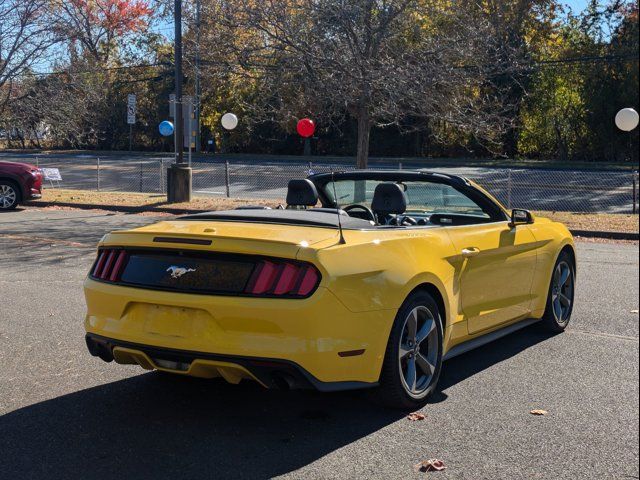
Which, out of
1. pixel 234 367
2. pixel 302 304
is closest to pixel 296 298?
pixel 302 304

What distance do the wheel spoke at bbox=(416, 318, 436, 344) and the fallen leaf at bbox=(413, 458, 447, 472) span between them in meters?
1.00

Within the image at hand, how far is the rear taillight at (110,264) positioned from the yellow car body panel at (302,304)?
5 centimetres

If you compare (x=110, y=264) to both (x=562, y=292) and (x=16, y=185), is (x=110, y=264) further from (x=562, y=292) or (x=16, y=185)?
(x=16, y=185)

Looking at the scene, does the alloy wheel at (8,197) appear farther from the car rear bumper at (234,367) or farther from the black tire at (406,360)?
the black tire at (406,360)

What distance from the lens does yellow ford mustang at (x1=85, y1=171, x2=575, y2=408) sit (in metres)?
4.16

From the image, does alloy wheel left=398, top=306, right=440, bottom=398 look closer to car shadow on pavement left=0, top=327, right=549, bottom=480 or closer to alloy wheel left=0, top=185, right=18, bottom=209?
car shadow on pavement left=0, top=327, right=549, bottom=480

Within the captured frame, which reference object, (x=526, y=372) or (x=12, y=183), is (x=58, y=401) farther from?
(x=12, y=183)

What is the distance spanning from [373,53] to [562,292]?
1173 centimetres

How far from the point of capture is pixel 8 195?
1881 cm

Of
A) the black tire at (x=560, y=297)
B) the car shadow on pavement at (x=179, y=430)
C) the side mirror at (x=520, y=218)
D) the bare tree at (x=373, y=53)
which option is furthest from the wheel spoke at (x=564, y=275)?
the bare tree at (x=373, y=53)

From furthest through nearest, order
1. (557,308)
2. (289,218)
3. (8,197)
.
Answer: (8,197), (557,308), (289,218)

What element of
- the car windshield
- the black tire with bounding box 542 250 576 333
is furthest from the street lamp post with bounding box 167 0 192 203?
the black tire with bounding box 542 250 576 333

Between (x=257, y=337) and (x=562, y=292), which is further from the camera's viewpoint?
(x=562, y=292)

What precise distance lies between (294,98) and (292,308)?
16143 millimetres
